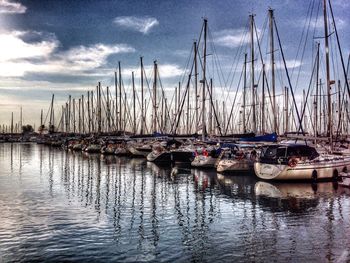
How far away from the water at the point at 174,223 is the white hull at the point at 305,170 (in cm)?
220

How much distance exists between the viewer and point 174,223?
17.8 metres

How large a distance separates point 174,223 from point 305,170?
19344 mm

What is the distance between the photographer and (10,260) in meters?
12.6

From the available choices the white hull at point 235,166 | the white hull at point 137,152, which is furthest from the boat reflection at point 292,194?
the white hull at point 137,152

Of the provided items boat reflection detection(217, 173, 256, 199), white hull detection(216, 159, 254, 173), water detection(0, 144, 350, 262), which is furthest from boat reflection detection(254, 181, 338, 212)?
white hull detection(216, 159, 254, 173)

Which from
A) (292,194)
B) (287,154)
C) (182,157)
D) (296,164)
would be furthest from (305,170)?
(182,157)

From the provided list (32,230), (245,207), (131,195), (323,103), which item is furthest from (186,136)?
(32,230)

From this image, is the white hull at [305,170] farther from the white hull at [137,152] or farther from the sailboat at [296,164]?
the white hull at [137,152]

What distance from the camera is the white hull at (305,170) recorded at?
3341 centimetres

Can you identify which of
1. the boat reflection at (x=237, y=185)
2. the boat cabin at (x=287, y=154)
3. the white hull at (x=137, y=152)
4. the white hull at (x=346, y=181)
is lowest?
the boat reflection at (x=237, y=185)

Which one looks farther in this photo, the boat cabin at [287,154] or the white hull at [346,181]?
the boat cabin at [287,154]

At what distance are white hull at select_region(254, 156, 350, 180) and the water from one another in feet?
7.20

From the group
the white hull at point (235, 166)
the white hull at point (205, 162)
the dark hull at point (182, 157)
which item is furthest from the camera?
the dark hull at point (182, 157)

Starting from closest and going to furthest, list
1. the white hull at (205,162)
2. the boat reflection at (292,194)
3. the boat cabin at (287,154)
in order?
the boat reflection at (292,194) → the boat cabin at (287,154) → the white hull at (205,162)
